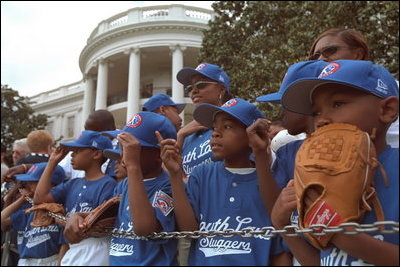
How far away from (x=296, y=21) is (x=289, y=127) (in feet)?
28.2

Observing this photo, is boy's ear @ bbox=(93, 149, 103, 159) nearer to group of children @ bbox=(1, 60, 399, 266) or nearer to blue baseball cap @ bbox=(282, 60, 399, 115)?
group of children @ bbox=(1, 60, 399, 266)

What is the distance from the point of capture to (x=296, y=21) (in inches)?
401

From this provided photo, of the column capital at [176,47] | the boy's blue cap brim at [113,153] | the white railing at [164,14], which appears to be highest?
the white railing at [164,14]

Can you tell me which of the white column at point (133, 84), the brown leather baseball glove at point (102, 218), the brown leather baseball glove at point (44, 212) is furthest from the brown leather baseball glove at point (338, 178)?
the white column at point (133, 84)

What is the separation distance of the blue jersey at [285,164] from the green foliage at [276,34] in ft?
19.8

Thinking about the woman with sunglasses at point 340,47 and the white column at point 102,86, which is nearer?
the woman with sunglasses at point 340,47

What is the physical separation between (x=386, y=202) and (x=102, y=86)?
1038 inches

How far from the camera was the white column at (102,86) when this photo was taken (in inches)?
1051

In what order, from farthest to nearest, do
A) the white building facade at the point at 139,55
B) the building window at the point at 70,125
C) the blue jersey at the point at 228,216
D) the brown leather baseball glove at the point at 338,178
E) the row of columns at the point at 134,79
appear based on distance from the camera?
the building window at the point at 70,125 < the white building facade at the point at 139,55 < the row of columns at the point at 134,79 < the blue jersey at the point at 228,216 < the brown leather baseball glove at the point at 338,178

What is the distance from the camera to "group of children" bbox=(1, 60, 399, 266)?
1.46 meters

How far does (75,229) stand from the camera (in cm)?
261

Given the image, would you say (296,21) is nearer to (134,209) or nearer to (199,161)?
(199,161)

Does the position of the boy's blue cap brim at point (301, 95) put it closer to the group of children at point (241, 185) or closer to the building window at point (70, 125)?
the group of children at point (241, 185)

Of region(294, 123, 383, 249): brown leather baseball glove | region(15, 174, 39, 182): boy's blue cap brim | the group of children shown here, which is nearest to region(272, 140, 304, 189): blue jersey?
the group of children
